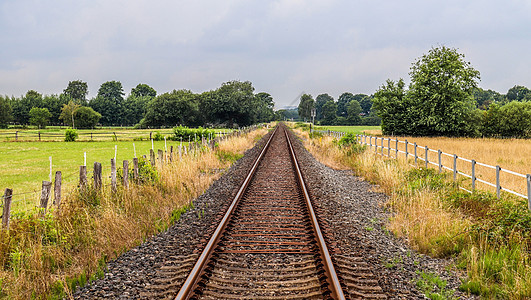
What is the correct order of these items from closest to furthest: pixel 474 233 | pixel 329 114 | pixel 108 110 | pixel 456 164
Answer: pixel 474 233, pixel 456 164, pixel 108 110, pixel 329 114

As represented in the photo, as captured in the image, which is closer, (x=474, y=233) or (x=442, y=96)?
(x=474, y=233)

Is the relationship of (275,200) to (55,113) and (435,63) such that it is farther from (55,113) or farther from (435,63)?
(55,113)

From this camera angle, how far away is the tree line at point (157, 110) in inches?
3100

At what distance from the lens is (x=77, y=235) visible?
20.3 feet

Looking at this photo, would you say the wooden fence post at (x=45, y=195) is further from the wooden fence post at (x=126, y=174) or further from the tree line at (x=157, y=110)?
the tree line at (x=157, y=110)

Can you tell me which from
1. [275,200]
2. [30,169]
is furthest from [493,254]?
[30,169]

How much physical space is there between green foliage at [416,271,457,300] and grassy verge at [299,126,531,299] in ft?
0.29

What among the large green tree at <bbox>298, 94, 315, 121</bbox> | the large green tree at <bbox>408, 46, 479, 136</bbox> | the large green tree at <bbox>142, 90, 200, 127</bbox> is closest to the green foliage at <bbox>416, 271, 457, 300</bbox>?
the large green tree at <bbox>408, 46, 479, 136</bbox>

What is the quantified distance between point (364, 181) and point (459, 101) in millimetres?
29307

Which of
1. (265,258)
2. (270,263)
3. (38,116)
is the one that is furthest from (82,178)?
(38,116)

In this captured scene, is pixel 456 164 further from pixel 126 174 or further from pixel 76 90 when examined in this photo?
pixel 76 90

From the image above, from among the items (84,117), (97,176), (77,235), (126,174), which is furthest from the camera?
(84,117)

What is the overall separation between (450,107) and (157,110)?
64.9m

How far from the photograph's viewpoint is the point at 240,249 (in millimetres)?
5652
